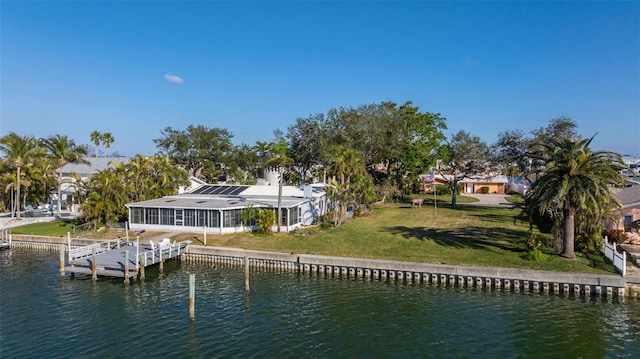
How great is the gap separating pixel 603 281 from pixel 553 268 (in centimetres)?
260

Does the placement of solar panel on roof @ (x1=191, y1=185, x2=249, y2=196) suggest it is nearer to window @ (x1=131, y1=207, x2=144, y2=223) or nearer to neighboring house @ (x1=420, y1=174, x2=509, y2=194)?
window @ (x1=131, y1=207, x2=144, y2=223)

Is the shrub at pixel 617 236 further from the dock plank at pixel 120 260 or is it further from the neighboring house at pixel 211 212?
the dock plank at pixel 120 260

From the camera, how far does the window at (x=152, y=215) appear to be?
122ft

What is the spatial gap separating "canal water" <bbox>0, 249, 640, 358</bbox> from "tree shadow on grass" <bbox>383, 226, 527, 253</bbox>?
24.9 feet

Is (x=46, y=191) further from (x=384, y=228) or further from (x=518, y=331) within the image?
(x=518, y=331)

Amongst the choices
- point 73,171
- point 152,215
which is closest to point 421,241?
point 152,215

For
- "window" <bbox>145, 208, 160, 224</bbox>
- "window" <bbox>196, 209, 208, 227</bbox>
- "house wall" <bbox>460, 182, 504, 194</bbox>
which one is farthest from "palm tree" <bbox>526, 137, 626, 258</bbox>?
"house wall" <bbox>460, 182, 504, 194</bbox>

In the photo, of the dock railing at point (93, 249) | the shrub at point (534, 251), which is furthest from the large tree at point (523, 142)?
the dock railing at point (93, 249)

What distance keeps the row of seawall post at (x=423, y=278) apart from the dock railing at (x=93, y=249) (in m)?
7.24

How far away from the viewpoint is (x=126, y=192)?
4088 cm

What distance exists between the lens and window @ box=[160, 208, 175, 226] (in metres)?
36.7

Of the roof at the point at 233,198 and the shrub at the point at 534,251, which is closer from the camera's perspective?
the shrub at the point at 534,251

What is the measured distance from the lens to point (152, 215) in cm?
3731

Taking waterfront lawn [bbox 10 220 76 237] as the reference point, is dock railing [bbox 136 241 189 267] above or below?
below
